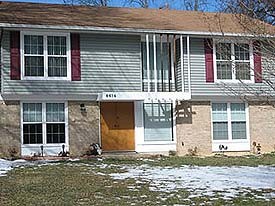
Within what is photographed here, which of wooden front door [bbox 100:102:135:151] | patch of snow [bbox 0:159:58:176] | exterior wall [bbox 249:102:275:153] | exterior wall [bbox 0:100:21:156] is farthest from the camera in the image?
exterior wall [bbox 249:102:275:153]

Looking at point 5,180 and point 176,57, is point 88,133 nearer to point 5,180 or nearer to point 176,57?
point 176,57

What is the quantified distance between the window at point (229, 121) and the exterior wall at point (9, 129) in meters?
7.90

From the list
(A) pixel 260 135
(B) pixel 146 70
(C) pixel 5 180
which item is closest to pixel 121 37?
(B) pixel 146 70

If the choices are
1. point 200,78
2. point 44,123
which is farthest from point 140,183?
point 200,78


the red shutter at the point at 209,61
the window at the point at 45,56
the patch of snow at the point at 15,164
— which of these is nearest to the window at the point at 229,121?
the red shutter at the point at 209,61

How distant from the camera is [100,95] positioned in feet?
63.1

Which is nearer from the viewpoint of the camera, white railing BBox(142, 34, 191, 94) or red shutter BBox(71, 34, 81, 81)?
red shutter BBox(71, 34, 81, 81)

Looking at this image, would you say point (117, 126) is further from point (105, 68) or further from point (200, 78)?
point (200, 78)

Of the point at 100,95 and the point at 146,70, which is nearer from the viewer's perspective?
the point at 100,95

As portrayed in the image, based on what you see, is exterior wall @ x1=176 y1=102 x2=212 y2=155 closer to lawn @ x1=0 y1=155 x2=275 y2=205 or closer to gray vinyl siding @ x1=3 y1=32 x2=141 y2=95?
gray vinyl siding @ x1=3 y1=32 x2=141 y2=95

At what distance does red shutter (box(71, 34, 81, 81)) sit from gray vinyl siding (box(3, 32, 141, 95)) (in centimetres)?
16

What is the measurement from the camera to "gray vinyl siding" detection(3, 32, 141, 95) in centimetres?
1908

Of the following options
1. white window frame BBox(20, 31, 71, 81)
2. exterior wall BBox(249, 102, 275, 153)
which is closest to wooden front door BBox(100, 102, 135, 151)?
white window frame BBox(20, 31, 71, 81)

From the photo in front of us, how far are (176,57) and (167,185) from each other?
10.3m
